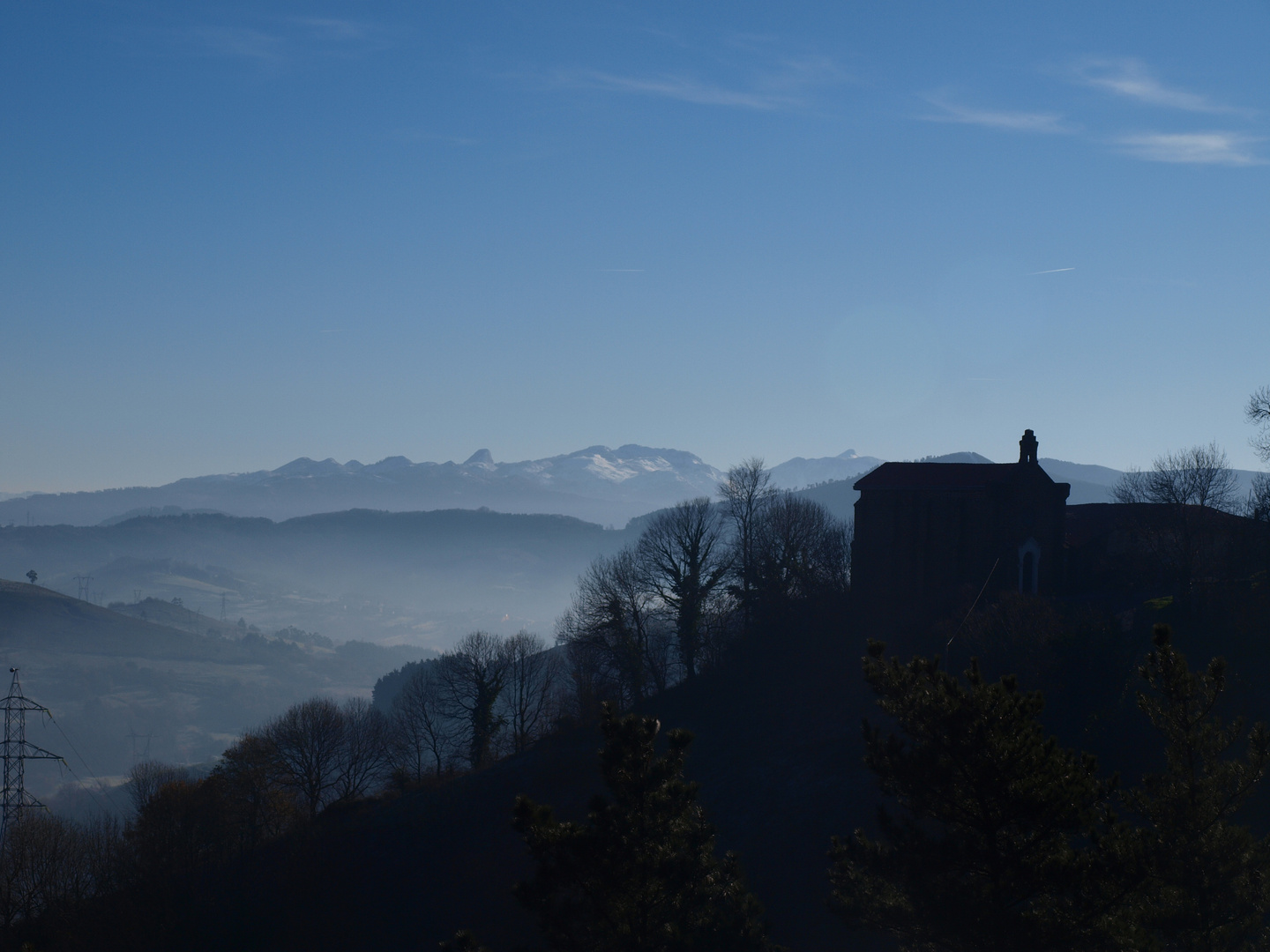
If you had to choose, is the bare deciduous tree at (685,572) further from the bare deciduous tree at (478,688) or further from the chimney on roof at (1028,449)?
the chimney on roof at (1028,449)

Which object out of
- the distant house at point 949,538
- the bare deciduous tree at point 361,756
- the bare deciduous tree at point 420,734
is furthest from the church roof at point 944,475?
the bare deciduous tree at point 361,756

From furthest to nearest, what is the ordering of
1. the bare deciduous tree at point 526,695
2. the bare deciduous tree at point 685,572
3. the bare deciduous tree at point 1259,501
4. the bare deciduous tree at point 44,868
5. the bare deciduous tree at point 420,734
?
the bare deciduous tree at point 420,734 → the bare deciduous tree at point 526,695 → the bare deciduous tree at point 685,572 → the bare deciduous tree at point 1259,501 → the bare deciduous tree at point 44,868

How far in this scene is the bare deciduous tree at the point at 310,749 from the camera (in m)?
59.3

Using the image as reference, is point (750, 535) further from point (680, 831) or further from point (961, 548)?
point (680, 831)

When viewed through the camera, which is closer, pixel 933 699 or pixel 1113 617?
pixel 933 699

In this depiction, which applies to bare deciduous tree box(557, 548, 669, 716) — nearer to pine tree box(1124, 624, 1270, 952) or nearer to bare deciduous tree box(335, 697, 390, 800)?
bare deciduous tree box(335, 697, 390, 800)

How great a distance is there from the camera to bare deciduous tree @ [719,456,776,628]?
6234 centimetres

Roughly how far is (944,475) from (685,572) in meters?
18.1

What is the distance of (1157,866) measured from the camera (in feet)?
44.0

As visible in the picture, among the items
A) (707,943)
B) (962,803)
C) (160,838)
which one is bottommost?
(160,838)

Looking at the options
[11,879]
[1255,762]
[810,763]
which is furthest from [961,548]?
[11,879]

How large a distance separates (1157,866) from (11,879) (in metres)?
47.7

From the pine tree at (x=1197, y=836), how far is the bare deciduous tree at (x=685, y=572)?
46.1 meters

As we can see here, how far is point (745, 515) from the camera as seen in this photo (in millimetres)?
68312
